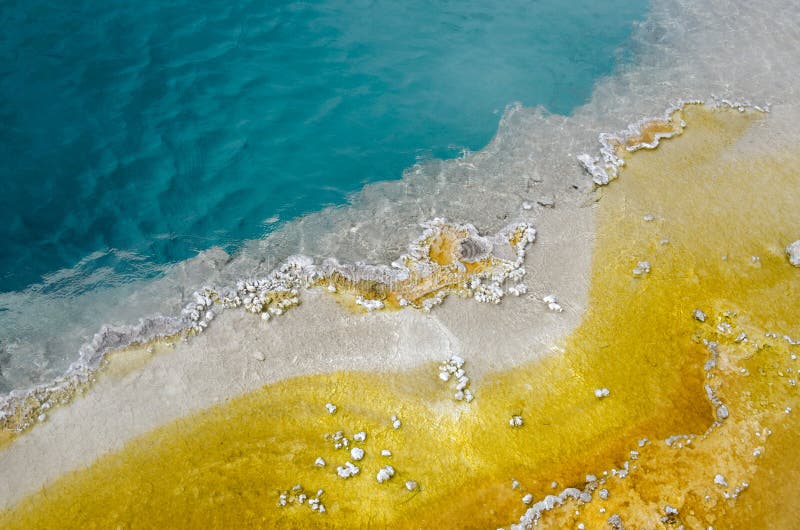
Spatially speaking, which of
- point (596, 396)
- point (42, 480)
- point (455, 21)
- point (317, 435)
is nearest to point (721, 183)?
point (596, 396)

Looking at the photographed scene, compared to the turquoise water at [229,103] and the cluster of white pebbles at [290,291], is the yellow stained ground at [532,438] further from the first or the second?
the turquoise water at [229,103]

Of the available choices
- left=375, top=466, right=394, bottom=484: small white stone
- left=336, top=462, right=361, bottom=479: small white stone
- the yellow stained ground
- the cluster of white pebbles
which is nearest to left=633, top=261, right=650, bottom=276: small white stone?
the yellow stained ground

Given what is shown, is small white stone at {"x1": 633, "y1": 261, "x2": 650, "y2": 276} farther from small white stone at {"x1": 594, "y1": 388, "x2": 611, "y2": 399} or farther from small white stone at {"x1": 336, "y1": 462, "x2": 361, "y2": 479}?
small white stone at {"x1": 336, "y1": 462, "x2": 361, "y2": 479}

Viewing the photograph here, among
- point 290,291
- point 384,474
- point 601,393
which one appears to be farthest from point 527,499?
point 290,291

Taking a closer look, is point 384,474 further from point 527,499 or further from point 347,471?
point 527,499

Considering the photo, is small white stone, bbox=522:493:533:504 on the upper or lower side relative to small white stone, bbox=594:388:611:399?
lower

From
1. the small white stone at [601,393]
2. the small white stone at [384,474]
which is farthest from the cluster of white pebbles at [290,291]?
the small white stone at [384,474]
